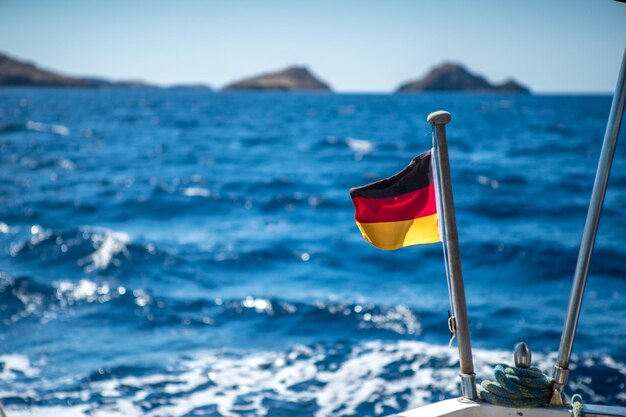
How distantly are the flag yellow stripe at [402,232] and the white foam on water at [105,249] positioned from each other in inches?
537

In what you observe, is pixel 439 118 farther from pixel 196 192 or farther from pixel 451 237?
pixel 196 192

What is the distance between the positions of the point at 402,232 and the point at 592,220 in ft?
3.86

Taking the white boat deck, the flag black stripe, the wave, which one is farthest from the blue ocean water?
the flag black stripe

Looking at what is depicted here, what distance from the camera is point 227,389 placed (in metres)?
10.3

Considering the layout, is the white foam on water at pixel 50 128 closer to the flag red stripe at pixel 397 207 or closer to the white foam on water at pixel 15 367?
the white foam on water at pixel 15 367

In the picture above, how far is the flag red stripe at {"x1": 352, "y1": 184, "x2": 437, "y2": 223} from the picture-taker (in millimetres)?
4410

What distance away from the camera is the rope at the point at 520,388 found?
4336mm

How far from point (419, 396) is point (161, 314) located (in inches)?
235

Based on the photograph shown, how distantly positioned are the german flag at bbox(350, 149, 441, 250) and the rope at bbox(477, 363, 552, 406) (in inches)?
38.8

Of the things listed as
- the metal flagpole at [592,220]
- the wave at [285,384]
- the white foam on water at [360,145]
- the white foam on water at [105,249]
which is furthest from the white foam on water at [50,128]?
the metal flagpole at [592,220]

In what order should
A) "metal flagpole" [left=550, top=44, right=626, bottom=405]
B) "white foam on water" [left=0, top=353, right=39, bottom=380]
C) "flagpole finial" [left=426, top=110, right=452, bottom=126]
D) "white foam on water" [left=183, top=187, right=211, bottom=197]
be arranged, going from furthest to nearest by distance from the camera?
"white foam on water" [left=183, top=187, right=211, bottom=197] → "white foam on water" [left=0, top=353, right=39, bottom=380] → "metal flagpole" [left=550, top=44, right=626, bottom=405] → "flagpole finial" [left=426, top=110, right=452, bottom=126]

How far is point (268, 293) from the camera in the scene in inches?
607

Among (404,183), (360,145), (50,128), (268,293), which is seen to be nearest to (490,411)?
(404,183)

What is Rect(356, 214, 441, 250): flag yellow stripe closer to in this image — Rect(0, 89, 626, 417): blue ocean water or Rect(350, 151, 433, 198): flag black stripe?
Rect(350, 151, 433, 198): flag black stripe
